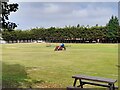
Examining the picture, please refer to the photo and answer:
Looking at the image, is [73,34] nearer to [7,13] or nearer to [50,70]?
[50,70]

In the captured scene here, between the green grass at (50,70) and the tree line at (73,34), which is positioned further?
the tree line at (73,34)

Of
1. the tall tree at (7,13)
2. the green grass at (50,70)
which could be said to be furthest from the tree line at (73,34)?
the tall tree at (7,13)

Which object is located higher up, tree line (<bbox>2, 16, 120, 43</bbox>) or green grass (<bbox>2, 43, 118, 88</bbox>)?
tree line (<bbox>2, 16, 120, 43</bbox>)

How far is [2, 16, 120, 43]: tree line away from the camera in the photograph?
7212 centimetres

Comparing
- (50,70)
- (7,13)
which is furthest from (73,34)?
(7,13)

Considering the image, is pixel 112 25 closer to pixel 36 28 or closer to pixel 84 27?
pixel 84 27

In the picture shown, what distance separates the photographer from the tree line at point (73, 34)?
72125 mm

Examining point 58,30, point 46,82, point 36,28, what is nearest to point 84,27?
point 58,30

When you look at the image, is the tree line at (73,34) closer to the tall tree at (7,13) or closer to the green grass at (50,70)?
the green grass at (50,70)

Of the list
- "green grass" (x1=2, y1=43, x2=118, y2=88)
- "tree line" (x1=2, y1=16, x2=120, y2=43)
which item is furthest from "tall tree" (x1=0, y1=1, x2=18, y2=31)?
"tree line" (x1=2, y1=16, x2=120, y2=43)

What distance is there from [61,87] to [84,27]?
65953mm

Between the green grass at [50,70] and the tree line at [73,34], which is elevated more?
the tree line at [73,34]

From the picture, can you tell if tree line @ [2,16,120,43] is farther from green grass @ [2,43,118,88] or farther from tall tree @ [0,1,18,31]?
tall tree @ [0,1,18,31]

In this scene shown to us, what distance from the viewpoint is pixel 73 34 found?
73.8 m
